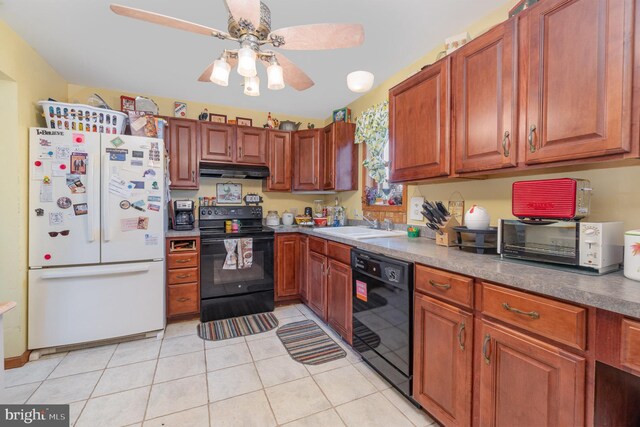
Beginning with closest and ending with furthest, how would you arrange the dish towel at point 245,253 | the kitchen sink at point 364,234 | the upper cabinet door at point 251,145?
the kitchen sink at point 364,234, the dish towel at point 245,253, the upper cabinet door at point 251,145

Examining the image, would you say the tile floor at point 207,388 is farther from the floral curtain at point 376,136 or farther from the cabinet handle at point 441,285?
the floral curtain at point 376,136

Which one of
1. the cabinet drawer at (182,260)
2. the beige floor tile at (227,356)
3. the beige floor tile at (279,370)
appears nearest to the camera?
the beige floor tile at (279,370)

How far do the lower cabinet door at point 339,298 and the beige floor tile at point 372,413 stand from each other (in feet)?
1.86

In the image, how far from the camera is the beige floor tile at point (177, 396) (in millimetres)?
1570

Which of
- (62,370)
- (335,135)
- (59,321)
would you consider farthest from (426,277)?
(59,321)

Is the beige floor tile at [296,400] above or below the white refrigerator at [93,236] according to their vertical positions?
Answer: below

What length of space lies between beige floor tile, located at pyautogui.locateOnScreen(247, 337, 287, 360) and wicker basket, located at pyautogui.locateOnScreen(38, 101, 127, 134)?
7.24 ft

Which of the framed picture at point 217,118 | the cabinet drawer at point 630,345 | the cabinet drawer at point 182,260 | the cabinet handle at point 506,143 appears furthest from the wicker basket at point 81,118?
the cabinet drawer at point 630,345

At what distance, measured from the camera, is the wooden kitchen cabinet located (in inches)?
135

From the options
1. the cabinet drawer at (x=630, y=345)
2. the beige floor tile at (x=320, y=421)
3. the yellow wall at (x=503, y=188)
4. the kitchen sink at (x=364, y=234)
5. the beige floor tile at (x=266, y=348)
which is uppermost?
the yellow wall at (x=503, y=188)

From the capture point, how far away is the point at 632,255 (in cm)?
98

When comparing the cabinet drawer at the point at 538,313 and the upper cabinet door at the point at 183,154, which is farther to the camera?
the upper cabinet door at the point at 183,154

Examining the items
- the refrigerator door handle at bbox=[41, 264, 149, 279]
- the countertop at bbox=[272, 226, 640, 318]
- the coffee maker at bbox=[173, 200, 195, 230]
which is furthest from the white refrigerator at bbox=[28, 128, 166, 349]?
the countertop at bbox=[272, 226, 640, 318]

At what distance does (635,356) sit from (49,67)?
13.5 feet
